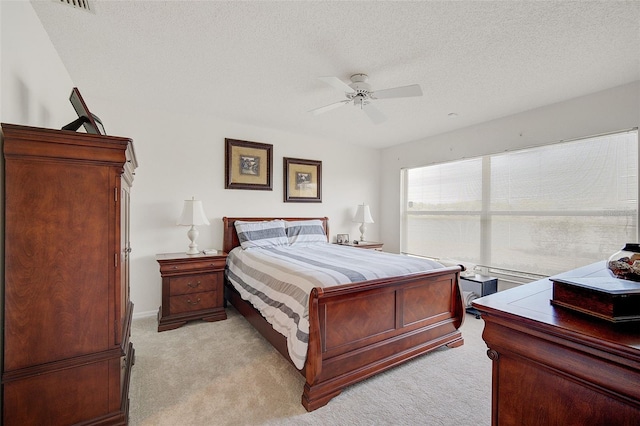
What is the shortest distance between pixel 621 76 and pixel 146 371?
486 centimetres

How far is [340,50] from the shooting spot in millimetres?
2189

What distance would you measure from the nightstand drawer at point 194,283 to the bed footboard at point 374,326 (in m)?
1.85

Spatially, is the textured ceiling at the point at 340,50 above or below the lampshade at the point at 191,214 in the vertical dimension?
above

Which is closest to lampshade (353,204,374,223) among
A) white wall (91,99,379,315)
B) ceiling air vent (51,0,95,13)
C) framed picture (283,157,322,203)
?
framed picture (283,157,322,203)

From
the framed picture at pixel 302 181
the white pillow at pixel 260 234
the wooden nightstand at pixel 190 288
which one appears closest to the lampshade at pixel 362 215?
the framed picture at pixel 302 181

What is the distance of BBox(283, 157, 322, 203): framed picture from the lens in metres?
4.44

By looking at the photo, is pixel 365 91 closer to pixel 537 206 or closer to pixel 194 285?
pixel 537 206

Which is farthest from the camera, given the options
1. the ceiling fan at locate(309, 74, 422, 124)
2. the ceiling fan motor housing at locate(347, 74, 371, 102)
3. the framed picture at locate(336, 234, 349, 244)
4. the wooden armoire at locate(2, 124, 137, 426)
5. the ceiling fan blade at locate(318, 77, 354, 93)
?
the framed picture at locate(336, 234, 349, 244)

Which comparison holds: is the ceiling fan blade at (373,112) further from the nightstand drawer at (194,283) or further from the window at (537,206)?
the nightstand drawer at (194,283)

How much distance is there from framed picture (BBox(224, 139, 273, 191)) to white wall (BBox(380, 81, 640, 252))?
2401 mm

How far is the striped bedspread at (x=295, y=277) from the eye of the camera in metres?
1.94

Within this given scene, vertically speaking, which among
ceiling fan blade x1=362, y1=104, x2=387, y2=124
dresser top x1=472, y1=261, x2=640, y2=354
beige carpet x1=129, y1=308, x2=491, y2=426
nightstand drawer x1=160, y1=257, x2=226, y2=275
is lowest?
beige carpet x1=129, y1=308, x2=491, y2=426

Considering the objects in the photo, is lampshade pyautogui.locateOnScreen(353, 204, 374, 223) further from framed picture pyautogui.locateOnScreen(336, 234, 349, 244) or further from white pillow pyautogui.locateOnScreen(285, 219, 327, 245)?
white pillow pyautogui.locateOnScreen(285, 219, 327, 245)

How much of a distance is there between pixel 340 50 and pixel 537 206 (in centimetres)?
302
